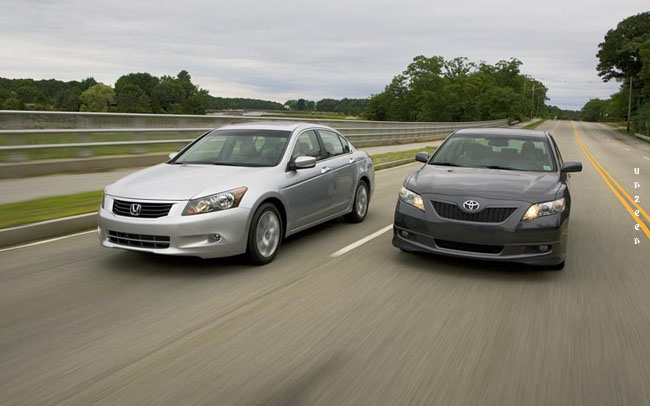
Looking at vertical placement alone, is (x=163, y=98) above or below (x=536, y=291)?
above

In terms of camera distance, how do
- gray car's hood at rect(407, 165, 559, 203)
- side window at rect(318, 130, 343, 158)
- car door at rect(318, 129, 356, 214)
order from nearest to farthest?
gray car's hood at rect(407, 165, 559, 203) < car door at rect(318, 129, 356, 214) < side window at rect(318, 130, 343, 158)

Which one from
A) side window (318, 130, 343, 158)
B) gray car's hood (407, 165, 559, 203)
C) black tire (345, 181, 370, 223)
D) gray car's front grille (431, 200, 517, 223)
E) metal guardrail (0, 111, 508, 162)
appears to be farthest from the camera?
metal guardrail (0, 111, 508, 162)

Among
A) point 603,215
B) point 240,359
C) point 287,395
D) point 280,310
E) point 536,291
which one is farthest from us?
point 603,215

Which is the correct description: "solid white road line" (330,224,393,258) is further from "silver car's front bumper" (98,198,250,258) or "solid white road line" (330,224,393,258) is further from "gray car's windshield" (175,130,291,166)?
"silver car's front bumper" (98,198,250,258)

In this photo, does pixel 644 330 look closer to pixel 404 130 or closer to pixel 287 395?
pixel 287 395

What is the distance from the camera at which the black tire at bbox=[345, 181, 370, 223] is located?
360 inches

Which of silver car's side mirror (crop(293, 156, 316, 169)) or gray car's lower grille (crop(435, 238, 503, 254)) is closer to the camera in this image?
gray car's lower grille (crop(435, 238, 503, 254))

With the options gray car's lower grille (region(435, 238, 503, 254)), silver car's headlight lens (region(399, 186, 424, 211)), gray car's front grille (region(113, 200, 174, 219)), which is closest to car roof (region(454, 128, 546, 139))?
silver car's headlight lens (region(399, 186, 424, 211))

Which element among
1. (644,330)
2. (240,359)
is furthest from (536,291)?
(240,359)

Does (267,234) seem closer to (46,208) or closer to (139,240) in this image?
(139,240)

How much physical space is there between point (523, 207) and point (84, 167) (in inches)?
430

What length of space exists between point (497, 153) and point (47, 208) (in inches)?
256

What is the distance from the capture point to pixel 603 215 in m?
10.6

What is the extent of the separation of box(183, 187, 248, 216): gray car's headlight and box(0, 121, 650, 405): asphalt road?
0.68 m
